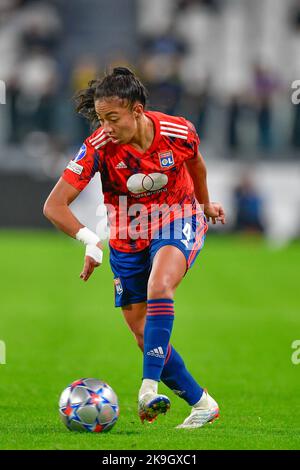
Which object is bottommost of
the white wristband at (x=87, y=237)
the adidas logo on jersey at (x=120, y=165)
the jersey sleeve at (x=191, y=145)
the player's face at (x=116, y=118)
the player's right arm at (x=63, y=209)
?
the white wristband at (x=87, y=237)

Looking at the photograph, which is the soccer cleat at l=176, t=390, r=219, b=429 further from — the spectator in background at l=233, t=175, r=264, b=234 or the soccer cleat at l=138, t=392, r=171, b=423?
the spectator in background at l=233, t=175, r=264, b=234

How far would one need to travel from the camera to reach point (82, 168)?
22.9 ft

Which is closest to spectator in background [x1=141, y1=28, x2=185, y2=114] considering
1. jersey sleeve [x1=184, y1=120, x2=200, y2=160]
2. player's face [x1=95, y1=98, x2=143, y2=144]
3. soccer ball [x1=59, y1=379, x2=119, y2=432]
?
jersey sleeve [x1=184, y1=120, x2=200, y2=160]

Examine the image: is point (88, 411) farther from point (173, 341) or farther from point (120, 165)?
point (173, 341)

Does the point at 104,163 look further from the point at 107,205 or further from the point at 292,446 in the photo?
the point at 292,446

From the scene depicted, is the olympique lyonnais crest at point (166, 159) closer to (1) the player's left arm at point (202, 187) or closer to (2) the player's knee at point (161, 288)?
(1) the player's left arm at point (202, 187)

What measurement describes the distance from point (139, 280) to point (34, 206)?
57.5ft

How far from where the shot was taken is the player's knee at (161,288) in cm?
684

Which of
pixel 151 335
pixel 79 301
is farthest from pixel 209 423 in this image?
pixel 79 301

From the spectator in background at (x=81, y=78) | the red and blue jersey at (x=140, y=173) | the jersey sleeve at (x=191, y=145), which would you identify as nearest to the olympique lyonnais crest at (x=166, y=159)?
the red and blue jersey at (x=140, y=173)

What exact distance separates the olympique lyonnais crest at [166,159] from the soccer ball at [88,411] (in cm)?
160

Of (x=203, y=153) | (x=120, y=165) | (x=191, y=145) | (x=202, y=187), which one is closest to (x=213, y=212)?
(x=202, y=187)

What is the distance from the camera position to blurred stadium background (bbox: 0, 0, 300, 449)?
11836mm

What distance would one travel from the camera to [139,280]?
7355 mm
